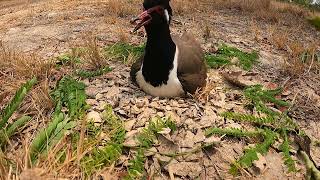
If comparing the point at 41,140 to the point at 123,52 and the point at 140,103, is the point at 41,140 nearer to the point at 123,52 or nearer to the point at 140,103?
the point at 140,103

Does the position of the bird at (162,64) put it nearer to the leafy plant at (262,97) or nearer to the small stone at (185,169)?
the leafy plant at (262,97)

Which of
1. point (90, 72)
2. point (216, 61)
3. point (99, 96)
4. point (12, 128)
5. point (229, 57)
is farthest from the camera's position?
point (229, 57)

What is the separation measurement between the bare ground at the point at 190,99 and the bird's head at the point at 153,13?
84 centimetres

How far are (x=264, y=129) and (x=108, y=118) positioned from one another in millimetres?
1557

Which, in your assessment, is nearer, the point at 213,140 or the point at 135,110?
the point at 213,140

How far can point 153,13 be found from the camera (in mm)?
3828

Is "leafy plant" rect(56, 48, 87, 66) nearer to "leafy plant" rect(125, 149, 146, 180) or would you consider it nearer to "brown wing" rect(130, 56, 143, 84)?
"brown wing" rect(130, 56, 143, 84)

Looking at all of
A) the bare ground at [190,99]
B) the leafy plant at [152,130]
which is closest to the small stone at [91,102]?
the bare ground at [190,99]

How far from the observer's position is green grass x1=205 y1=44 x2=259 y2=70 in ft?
17.8

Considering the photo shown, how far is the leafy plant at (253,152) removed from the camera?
3.42 meters

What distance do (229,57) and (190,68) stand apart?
1474 millimetres

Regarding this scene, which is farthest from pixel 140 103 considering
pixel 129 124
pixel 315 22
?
pixel 315 22

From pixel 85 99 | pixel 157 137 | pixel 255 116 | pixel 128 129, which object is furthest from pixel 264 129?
pixel 85 99

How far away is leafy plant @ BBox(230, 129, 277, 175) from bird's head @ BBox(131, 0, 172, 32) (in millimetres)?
1505
